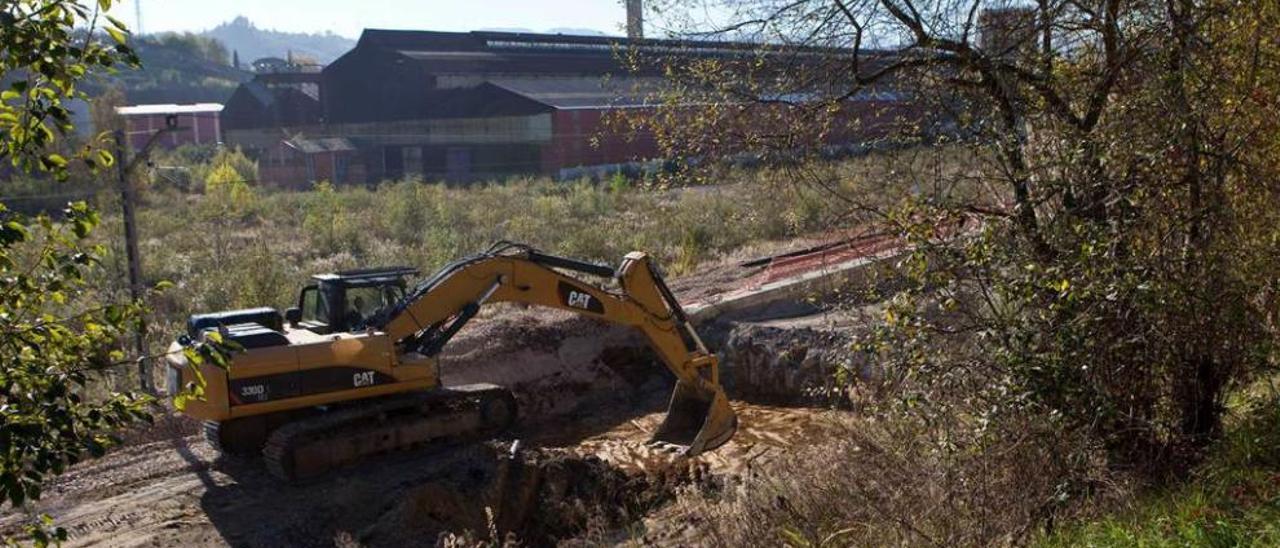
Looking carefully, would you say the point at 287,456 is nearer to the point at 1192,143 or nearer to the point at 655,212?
the point at 1192,143

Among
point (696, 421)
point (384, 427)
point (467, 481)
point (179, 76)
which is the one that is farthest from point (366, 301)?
point (179, 76)

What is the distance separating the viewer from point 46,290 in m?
4.39

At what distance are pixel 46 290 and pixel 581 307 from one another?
843 cm

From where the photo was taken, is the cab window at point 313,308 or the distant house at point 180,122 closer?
the cab window at point 313,308

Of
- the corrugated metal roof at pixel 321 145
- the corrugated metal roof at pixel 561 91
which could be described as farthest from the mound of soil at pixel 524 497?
the corrugated metal roof at pixel 321 145

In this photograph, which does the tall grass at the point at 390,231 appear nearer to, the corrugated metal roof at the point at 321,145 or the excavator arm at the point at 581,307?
the excavator arm at the point at 581,307

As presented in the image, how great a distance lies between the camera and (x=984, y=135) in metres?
7.26

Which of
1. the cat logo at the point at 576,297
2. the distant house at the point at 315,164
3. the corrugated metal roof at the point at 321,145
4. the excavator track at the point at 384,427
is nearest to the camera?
the excavator track at the point at 384,427

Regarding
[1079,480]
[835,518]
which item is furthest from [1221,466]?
[835,518]

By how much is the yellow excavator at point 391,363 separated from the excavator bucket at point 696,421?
0.01 meters

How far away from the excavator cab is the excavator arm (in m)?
0.24

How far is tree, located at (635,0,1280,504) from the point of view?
20.9 ft

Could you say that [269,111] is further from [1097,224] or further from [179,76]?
[1097,224]

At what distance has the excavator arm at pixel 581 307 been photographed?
12.4m
